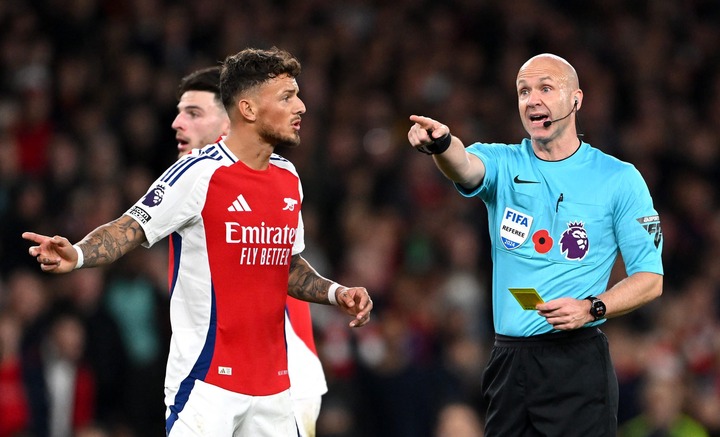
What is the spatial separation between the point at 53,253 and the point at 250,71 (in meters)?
1.33

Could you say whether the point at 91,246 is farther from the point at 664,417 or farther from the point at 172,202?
the point at 664,417

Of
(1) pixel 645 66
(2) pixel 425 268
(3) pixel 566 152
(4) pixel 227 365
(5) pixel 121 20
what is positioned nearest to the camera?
(4) pixel 227 365

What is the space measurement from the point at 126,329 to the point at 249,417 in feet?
17.4

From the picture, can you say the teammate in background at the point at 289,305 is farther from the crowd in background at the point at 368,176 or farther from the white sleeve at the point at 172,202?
the crowd in background at the point at 368,176

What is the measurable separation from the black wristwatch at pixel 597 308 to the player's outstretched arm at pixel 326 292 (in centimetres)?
97

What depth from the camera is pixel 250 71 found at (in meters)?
5.53

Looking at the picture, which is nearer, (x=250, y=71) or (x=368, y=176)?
(x=250, y=71)

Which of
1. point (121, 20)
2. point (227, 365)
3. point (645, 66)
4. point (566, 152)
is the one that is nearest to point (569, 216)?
point (566, 152)

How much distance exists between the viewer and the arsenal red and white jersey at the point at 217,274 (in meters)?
5.26

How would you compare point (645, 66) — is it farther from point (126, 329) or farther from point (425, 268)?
point (126, 329)

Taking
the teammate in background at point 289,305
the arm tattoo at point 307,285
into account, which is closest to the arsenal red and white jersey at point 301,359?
the teammate in background at point 289,305

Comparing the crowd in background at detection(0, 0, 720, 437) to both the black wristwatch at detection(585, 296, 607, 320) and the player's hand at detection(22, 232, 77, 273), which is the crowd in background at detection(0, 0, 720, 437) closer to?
the black wristwatch at detection(585, 296, 607, 320)

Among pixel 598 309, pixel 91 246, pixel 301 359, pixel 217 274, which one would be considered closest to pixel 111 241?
pixel 91 246

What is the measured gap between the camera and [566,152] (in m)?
5.73
